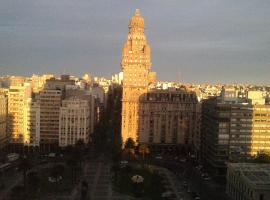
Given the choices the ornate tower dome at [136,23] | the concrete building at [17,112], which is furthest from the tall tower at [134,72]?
the concrete building at [17,112]

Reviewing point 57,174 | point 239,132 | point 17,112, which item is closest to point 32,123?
point 17,112

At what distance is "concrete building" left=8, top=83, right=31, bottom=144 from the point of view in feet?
191

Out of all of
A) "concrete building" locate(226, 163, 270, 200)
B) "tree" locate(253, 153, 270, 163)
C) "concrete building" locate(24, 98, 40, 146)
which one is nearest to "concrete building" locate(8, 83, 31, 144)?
"concrete building" locate(24, 98, 40, 146)

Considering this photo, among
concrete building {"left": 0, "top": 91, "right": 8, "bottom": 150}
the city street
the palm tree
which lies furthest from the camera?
the palm tree

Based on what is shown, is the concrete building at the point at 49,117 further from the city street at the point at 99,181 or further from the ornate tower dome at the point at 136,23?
the ornate tower dome at the point at 136,23

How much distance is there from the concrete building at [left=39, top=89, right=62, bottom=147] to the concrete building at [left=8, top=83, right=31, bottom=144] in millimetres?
2108

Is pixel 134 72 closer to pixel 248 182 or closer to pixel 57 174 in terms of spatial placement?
pixel 57 174

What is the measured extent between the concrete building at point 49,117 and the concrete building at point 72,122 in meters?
0.97

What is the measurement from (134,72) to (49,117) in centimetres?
1265

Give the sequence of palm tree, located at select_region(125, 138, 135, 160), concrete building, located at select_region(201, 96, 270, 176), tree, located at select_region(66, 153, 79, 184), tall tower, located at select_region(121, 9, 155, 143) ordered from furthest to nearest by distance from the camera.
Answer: tall tower, located at select_region(121, 9, 155, 143)
palm tree, located at select_region(125, 138, 135, 160)
concrete building, located at select_region(201, 96, 270, 176)
tree, located at select_region(66, 153, 79, 184)

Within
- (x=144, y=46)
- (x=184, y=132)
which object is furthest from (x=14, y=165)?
(x=144, y=46)

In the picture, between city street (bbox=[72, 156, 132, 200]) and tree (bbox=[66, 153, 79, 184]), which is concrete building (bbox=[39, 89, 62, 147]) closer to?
city street (bbox=[72, 156, 132, 200])

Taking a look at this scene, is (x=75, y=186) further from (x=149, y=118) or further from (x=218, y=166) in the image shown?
(x=149, y=118)

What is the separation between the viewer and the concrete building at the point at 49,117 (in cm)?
5850
